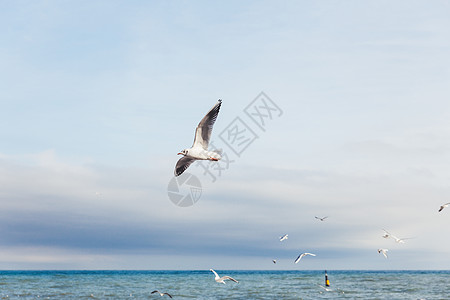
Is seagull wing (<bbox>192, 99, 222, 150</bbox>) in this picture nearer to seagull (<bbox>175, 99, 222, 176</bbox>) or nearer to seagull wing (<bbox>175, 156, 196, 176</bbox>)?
seagull (<bbox>175, 99, 222, 176</bbox>)

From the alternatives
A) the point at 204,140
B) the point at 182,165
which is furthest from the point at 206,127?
the point at 182,165

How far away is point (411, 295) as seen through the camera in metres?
32.4

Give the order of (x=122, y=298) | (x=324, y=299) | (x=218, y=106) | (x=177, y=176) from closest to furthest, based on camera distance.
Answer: (x=218, y=106) → (x=177, y=176) → (x=324, y=299) → (x=122, y=298)

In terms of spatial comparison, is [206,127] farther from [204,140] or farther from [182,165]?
[182,165]

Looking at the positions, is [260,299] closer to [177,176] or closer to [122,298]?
[122,298]

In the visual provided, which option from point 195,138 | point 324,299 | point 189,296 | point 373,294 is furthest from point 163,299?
point 195,138

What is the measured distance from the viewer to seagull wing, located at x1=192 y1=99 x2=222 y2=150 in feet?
51.9

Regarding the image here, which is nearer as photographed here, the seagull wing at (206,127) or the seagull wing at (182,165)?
the seagull wing at (206,127)

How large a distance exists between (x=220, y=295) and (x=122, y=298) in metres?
6.05

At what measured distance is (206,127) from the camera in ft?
52.3

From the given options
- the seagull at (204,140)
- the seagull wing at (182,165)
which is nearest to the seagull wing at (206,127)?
the seagull at (204,140)

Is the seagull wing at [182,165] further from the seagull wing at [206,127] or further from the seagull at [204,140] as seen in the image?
the seagull wing at [206,127]

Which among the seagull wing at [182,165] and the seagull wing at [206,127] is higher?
the seagull wing at [206,127]

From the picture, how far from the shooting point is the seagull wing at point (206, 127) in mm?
15814
